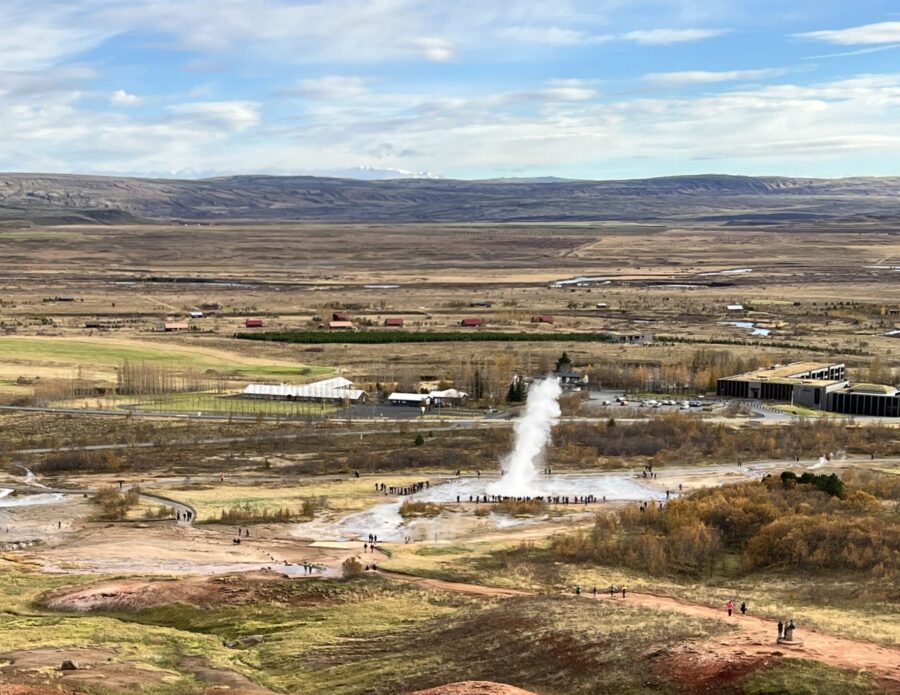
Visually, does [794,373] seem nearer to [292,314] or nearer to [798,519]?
[798,519]

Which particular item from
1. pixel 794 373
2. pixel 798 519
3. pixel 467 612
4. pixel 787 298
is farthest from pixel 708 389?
pixel 787 298

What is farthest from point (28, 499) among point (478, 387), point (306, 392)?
point (478, 387)

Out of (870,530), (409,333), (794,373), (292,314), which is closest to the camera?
(870,530)

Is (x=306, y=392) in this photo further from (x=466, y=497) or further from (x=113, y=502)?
(x=113, y=502)

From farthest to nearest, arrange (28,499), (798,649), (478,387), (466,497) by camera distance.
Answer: (478,387)
(466,497)
(28,499)
(798,649)

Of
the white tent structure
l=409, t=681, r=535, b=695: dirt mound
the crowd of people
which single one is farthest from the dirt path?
the white tent structure

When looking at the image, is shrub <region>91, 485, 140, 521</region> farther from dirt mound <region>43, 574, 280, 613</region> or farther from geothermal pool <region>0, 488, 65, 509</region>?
dirt mound <region>43, 574, 280, 613</region>
